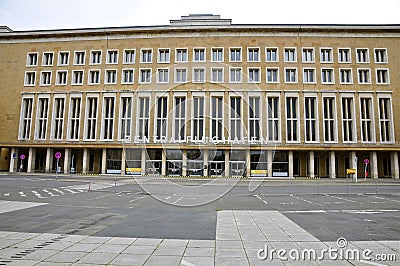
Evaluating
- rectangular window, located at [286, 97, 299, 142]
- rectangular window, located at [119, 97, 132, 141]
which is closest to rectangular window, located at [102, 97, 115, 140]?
rectangular window, located at [119, 97, 132, 141]

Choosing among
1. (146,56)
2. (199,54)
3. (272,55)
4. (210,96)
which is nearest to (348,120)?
(272,55)

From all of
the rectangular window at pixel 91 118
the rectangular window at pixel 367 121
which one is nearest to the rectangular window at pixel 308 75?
the rectangular window at pixel 367 121

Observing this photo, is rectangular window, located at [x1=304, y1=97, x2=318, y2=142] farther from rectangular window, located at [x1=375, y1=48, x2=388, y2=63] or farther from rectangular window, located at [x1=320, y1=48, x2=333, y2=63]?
rectangular window, located at [x1=375, y1=48, x2=388, y2=63]

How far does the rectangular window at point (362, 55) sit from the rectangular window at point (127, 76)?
38.6 m

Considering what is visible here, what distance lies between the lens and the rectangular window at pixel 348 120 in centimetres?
4484

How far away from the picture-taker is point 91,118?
4831 cm

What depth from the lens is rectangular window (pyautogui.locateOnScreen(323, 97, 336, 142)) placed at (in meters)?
44.9

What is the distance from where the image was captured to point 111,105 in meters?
48.3

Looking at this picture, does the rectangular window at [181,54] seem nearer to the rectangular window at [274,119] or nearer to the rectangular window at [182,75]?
the rectangular window at [182,75]

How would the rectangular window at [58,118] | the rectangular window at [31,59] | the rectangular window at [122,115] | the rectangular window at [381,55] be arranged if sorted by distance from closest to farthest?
the rectangular window at [122,115] → the rectangular window at [381,55] → the rectangular window at [58,118] → the rectangular window at [31,59]

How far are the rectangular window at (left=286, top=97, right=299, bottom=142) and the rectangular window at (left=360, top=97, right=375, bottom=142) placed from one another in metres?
10.4

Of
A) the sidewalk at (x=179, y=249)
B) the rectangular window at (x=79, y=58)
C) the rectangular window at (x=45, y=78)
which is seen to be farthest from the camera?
the rectangular window at (x=45, y=78)

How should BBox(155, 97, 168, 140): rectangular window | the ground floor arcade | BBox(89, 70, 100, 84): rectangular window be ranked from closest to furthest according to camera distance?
the ground floor arcade
BBox(155, 97, 168, 140): rectangular window
BBox(89, 70, 100, 84): rectangular window

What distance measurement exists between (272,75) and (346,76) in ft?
40.0
